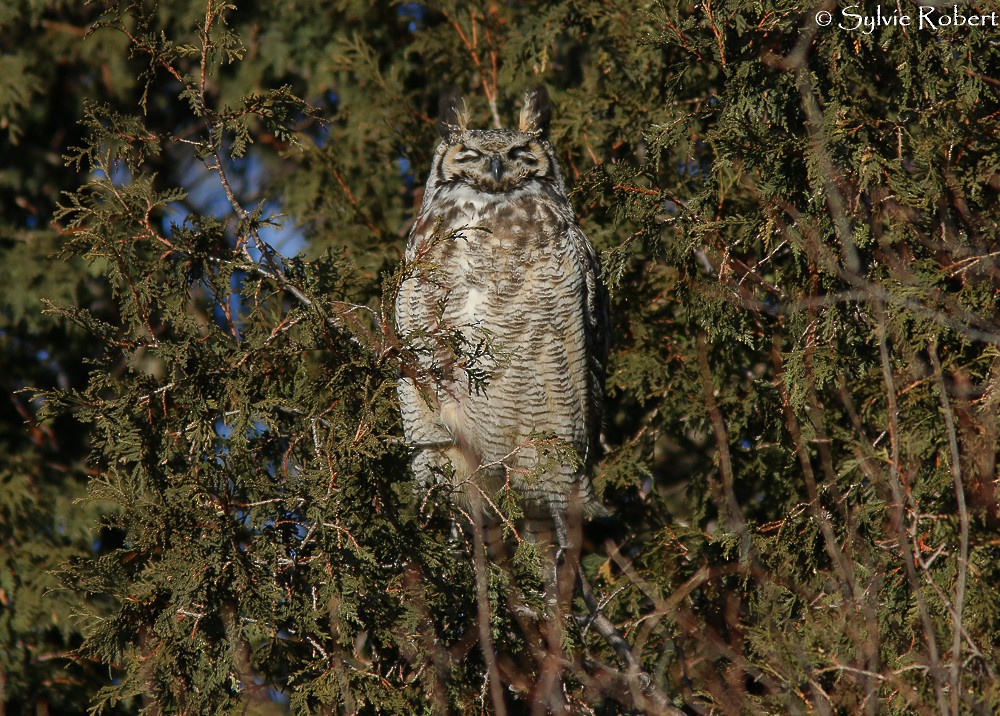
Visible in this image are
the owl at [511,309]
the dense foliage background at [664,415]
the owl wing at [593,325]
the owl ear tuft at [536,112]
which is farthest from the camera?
the owl ear tuft at [536,112]

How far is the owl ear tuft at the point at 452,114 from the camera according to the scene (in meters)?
4.08

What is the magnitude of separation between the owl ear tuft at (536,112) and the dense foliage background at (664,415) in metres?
A: 0.19

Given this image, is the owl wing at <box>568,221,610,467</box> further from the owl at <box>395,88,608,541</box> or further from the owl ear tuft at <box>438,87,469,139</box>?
the owl ear tuft at <box>438,87,469,139</box>

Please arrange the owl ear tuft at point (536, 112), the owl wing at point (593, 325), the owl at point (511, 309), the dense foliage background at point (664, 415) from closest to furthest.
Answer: the dense foliage background at point (664, 415) → the owl at point (511, 309) → the owl wing at point (593, 325) → the owl ear tuft at point (536, 112)

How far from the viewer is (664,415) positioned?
3.72 m

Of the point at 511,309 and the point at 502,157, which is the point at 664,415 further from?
the point at 502,157

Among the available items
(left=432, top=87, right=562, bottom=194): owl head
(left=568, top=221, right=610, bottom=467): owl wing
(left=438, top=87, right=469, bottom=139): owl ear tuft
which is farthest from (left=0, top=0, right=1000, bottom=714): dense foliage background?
(left=438, top=87, right=469, bottom=139): owl ear tuft

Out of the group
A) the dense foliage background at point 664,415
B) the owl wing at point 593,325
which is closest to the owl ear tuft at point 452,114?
the dense foliage background at point 664,415

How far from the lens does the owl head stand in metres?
3.83

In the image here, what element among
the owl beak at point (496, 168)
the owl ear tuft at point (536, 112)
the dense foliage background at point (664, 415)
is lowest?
the dense foliage background at point (664, 415)

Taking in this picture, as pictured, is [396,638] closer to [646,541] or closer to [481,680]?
[481,680]

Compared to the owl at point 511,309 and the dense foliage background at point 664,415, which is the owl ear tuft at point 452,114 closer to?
the owl at point 511,309

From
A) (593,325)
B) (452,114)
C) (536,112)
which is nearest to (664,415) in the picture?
(593,325)

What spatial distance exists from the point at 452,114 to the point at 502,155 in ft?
1.36
